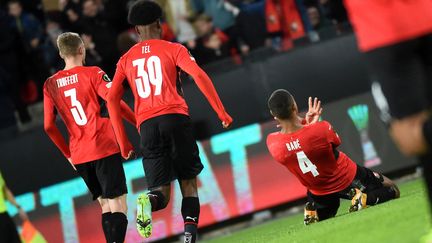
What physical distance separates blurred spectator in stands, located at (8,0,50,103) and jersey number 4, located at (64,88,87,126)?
15.6 feet

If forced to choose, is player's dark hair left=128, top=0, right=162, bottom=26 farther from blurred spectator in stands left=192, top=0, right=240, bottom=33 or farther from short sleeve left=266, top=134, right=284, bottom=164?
blurred spectator in stands left=192, top=0, right=240, bottom=33

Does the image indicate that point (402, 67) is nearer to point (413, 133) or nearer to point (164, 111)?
point (413, 133)

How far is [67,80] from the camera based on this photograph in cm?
966

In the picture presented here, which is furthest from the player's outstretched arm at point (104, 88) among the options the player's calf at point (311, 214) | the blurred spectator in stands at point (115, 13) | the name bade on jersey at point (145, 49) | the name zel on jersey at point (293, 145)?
the blurred spectator in stands at point (115, 13)

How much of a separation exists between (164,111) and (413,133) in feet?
12.9

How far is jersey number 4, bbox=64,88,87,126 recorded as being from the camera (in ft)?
31.7

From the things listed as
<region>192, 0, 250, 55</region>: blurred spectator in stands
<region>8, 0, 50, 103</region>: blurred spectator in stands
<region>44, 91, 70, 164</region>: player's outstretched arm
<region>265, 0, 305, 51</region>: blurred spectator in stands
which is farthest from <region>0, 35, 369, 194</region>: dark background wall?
<region>44, 91, 70, 164</region>: player's outstretched arm

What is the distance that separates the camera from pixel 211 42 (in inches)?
563

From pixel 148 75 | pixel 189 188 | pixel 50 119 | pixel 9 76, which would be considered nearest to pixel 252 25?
pixel 9 76

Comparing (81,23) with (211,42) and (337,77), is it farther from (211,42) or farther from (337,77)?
(337,77)

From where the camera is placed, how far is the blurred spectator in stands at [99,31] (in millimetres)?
14133

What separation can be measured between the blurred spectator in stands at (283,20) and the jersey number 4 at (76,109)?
5303 mm

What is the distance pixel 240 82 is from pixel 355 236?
19.4 feet

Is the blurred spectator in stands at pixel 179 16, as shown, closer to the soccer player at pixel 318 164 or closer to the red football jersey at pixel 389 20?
the soccer player at pixel 318 164
